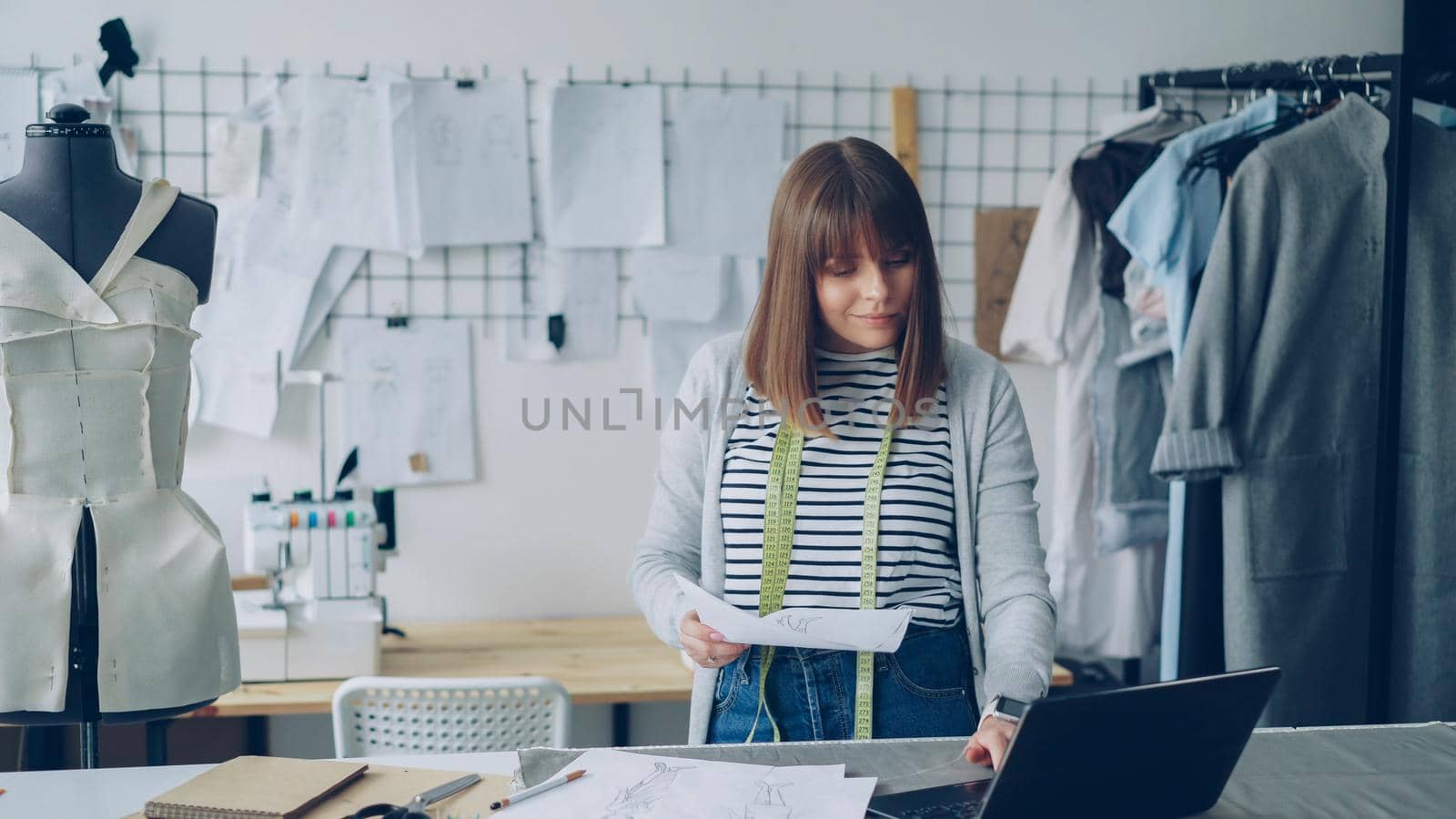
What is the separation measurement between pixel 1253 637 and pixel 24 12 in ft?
8.92

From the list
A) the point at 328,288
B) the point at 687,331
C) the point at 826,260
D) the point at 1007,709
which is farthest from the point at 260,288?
the point at 1007,709

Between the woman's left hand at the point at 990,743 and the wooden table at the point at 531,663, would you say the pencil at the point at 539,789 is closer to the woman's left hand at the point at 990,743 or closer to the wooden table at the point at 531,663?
the woman's left hand at the point at 990,743

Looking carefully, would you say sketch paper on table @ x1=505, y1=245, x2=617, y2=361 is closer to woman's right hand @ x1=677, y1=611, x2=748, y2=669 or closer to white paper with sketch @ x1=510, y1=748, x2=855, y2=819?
woman's right hand @ x1=677, y1=611, x2=748, y2=669

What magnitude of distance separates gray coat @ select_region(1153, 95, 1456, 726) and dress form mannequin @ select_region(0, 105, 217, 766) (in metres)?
1.76

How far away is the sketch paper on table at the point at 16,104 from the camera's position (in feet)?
8.32

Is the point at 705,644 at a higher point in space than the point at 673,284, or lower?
lower

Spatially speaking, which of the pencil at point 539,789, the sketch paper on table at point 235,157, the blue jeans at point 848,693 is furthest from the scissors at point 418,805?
the sketch paper on table at point 235,157

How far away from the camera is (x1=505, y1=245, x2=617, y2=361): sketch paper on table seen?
2746 mm

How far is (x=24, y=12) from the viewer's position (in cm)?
254

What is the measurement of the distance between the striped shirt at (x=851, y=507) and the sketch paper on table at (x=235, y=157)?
156 cm

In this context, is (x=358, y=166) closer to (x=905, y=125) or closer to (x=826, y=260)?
(x=905, y=125)

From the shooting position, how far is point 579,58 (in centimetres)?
272

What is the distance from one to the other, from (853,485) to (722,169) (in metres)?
1.43

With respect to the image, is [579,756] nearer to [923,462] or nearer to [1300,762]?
Answer: [923,462]
